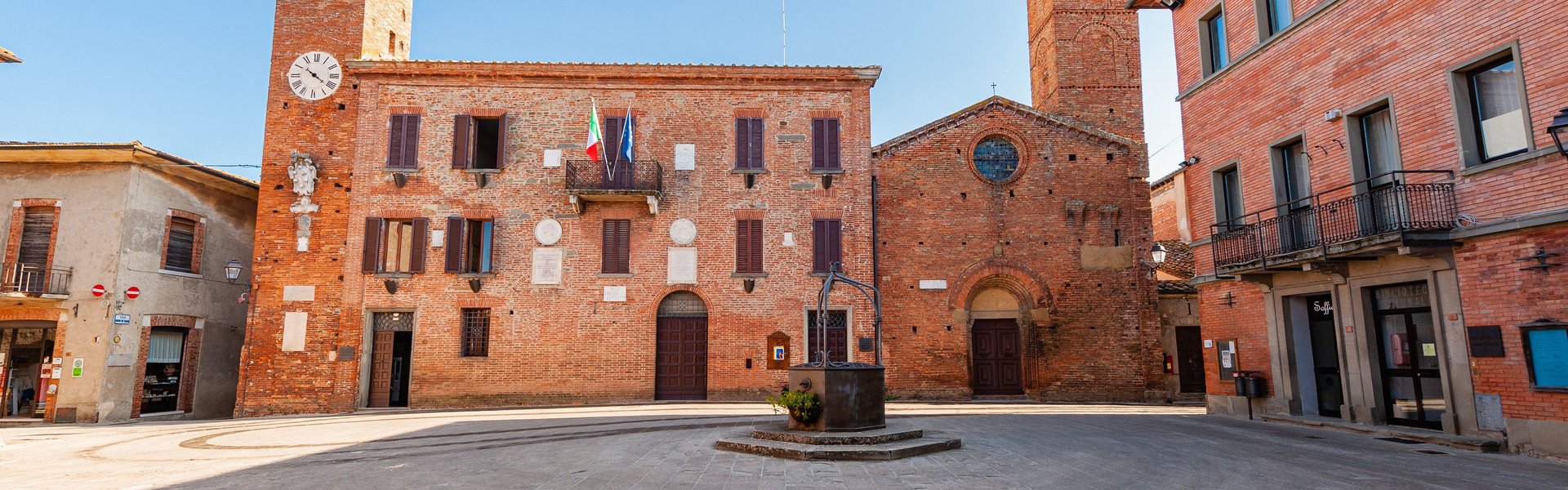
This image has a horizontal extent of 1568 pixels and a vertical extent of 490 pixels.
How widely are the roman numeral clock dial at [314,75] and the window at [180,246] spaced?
4192mm

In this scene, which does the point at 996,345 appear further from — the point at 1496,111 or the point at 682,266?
the point at 1496,111

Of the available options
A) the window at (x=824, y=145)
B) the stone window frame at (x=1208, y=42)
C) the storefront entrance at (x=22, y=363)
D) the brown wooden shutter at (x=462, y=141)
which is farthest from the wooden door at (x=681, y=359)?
the storefront entrance at (x=22, y=363)

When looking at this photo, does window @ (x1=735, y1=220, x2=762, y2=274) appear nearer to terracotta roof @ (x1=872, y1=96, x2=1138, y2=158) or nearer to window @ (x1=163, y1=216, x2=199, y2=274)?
terracotta roof @ (x1=872, y1=96, x2=1138, y2=158)

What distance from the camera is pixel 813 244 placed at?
19.7 m

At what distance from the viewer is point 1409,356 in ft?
39.0

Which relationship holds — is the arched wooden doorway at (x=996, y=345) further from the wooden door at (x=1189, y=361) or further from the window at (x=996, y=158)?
the wooden door at (x=1189, y=361)

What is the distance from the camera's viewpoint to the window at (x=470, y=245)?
19156mm

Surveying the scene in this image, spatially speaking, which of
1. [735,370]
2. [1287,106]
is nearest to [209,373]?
[735,370]

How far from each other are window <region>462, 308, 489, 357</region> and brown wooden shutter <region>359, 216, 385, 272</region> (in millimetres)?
2376

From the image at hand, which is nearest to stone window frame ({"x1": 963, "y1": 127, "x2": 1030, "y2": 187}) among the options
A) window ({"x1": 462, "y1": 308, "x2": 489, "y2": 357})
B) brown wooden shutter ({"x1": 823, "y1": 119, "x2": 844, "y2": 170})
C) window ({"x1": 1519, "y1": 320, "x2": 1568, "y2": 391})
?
brown wooden shutter ({"x1": 823, "y1": 119, "x2": 844, "y2": 170})

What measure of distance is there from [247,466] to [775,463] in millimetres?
6178

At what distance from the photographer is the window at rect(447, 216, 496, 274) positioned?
19.2 metres

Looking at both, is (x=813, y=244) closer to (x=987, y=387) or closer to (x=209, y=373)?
(x=987, y=387)

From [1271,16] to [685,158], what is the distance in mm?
12694
